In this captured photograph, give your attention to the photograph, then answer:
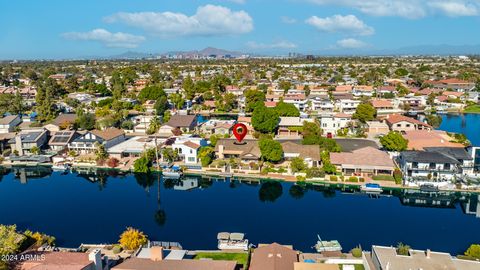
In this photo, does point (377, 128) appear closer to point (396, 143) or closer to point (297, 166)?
point (396, 143)

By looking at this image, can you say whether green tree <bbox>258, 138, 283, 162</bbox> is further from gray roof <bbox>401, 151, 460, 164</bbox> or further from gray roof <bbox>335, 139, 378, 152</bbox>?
gray roof <bbox>401, 151, 460, 164</bbox>

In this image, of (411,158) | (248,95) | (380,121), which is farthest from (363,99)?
(411,158)

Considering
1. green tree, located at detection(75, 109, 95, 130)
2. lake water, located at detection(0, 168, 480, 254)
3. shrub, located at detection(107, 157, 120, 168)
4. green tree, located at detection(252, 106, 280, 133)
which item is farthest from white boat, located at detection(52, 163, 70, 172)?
green tree, located at detection(252, 106, 280, 133)

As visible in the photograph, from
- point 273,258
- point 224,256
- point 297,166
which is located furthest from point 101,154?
point 273,258

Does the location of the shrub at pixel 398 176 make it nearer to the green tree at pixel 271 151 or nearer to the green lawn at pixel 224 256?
the green tree at pixel 271 151

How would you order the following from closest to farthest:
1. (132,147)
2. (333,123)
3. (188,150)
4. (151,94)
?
(188,150) → (132,147) → (333,123) → (151,94)

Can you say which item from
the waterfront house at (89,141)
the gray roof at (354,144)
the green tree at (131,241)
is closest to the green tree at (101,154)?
the waterfront house at (89,141)

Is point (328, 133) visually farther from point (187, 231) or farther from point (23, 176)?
point (23, 176)
